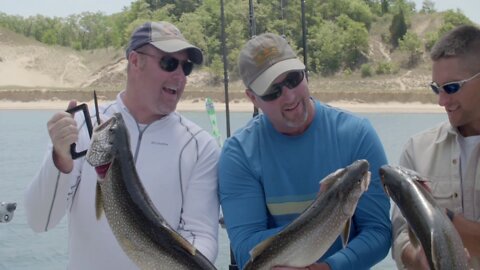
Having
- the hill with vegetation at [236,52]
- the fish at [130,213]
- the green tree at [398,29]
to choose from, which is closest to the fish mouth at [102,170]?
the fish at [130,213]

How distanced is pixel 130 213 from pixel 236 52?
34293 mm

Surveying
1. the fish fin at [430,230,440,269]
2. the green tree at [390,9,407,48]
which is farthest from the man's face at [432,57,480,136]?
the green tree at [390,9,407,48]

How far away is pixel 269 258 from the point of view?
3561 mm

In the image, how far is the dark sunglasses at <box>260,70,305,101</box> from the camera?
3922 mm

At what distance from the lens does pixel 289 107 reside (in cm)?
393

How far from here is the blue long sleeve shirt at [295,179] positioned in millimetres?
3984

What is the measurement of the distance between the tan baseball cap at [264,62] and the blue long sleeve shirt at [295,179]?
315mm

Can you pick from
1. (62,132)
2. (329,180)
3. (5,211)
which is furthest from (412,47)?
(62,132)

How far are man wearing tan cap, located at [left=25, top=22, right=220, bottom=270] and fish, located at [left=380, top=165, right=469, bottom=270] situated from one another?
1.14 m

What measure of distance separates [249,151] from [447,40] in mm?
1145

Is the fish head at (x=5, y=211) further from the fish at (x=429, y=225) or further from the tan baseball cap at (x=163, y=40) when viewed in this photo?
the fish at (x=429, y=225)

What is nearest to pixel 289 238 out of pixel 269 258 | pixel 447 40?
pixel 269 258

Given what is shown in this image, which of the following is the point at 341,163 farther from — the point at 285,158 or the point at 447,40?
the point at 447,40

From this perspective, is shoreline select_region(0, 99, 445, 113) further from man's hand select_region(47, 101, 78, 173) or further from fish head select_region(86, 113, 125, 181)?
fish head select_region(86, 113, 125, 181)
